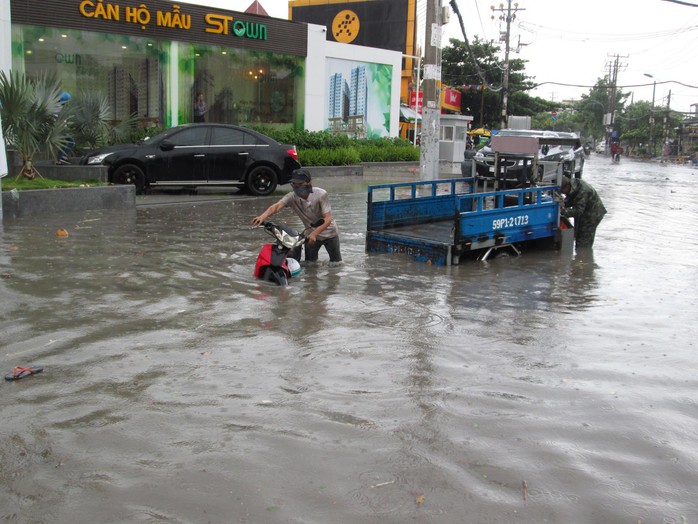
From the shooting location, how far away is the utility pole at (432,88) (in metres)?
16.6

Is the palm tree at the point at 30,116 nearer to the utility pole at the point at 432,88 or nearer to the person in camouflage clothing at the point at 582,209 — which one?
the utility pole at the point at 432,88

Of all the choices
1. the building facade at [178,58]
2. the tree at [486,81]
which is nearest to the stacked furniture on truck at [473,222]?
the building facade at [178,58]

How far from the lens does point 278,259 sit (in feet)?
27.3

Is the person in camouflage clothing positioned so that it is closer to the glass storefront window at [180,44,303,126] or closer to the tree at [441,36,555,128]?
the glass storefront window at [180,44,303,126]

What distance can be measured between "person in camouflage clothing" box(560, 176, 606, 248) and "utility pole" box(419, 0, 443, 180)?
5.48 metres

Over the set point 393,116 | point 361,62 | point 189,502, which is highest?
point 361,62

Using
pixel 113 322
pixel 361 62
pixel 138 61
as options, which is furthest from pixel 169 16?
pixel 113 322

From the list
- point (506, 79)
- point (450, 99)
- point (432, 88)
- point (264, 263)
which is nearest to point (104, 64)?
point (432, 88)

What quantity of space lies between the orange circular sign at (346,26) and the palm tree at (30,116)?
35800mm

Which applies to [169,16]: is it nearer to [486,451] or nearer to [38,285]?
[38,285]

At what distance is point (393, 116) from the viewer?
31.6 m

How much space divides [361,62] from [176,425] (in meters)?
26.3

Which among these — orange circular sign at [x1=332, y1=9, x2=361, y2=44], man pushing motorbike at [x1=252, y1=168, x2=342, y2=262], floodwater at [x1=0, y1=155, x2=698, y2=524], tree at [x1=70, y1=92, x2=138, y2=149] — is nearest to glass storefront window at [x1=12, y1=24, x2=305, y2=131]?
tree at [x1=70, y1=92, x2=138, y2=149]

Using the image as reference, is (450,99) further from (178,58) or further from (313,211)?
(313,211)
